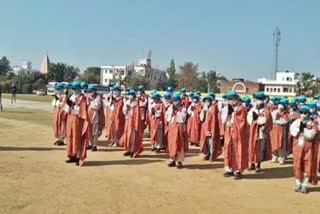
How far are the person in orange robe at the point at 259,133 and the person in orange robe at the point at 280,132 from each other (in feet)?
4.92

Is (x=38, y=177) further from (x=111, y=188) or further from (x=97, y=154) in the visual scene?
(x=97, y=154)

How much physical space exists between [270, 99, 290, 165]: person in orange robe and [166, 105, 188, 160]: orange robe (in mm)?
3585

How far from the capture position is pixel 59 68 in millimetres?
101375

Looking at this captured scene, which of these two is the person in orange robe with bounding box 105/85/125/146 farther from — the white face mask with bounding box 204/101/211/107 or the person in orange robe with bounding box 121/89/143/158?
the white face mask with bounding box 204/101/211/107

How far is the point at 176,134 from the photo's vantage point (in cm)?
1315

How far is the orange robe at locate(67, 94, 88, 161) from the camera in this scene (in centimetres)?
1277

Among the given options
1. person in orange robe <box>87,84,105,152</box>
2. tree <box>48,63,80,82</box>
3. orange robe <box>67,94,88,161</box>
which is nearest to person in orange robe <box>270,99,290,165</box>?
person in orange robe <box>87,84,105,152</box>

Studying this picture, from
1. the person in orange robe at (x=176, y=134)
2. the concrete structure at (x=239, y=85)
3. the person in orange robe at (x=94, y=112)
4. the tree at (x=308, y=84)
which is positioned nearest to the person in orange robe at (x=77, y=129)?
the person in orange robe at (x=176, y=134)

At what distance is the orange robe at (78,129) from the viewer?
12.8m

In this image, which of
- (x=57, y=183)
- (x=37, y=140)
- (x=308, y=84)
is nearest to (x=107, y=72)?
(x=308, y=84)

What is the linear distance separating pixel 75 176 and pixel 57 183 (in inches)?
34.8

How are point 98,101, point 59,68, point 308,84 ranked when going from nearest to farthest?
point 98,101 → point 308,84 → point 59,68

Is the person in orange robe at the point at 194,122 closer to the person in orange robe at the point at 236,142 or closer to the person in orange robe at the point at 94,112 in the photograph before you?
the person in orange robe at the point at 94,112

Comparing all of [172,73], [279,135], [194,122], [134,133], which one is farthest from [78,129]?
[172,73]
